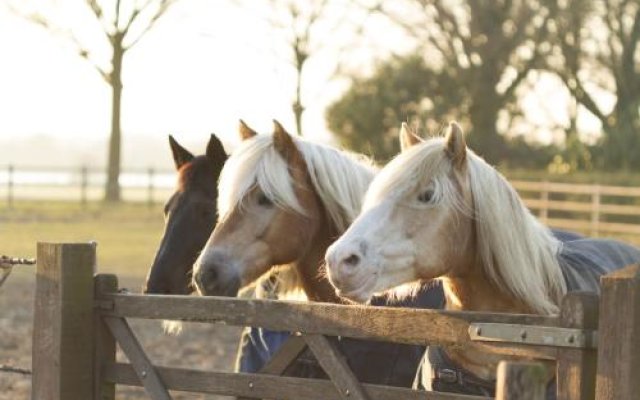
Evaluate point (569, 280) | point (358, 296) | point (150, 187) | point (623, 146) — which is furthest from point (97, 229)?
point (358, 296)

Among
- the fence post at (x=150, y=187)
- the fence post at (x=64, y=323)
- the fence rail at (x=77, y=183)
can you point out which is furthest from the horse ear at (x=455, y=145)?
the fence post at (x=150, y=187)

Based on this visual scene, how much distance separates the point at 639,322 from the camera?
10.5 feet

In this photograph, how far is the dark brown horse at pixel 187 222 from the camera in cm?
563

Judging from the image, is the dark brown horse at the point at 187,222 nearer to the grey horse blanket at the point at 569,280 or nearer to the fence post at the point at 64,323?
the fence post at the point at 64,323

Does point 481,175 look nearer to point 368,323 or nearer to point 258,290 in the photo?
point 368,323

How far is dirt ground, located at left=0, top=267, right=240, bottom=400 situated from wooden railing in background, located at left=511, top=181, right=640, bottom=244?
12.6m

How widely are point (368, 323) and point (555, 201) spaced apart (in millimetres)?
20945

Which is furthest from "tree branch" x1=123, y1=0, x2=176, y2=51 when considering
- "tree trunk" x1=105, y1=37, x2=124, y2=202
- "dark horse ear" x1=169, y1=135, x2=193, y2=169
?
"dark horse ear" x1=169, y1=135, x2=193, y2=169

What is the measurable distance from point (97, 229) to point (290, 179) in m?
20.3

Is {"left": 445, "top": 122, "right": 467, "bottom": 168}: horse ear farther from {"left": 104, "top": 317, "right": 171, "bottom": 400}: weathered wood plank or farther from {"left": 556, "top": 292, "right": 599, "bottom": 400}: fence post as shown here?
{"left": 104, "top": 317, "right": 171, "bottom": 400}: weathered wood plank

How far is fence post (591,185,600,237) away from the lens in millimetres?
23281

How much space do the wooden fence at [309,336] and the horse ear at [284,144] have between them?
1004 millimetres

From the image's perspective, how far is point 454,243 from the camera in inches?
165

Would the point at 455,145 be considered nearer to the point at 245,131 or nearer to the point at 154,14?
the point at 245,131
